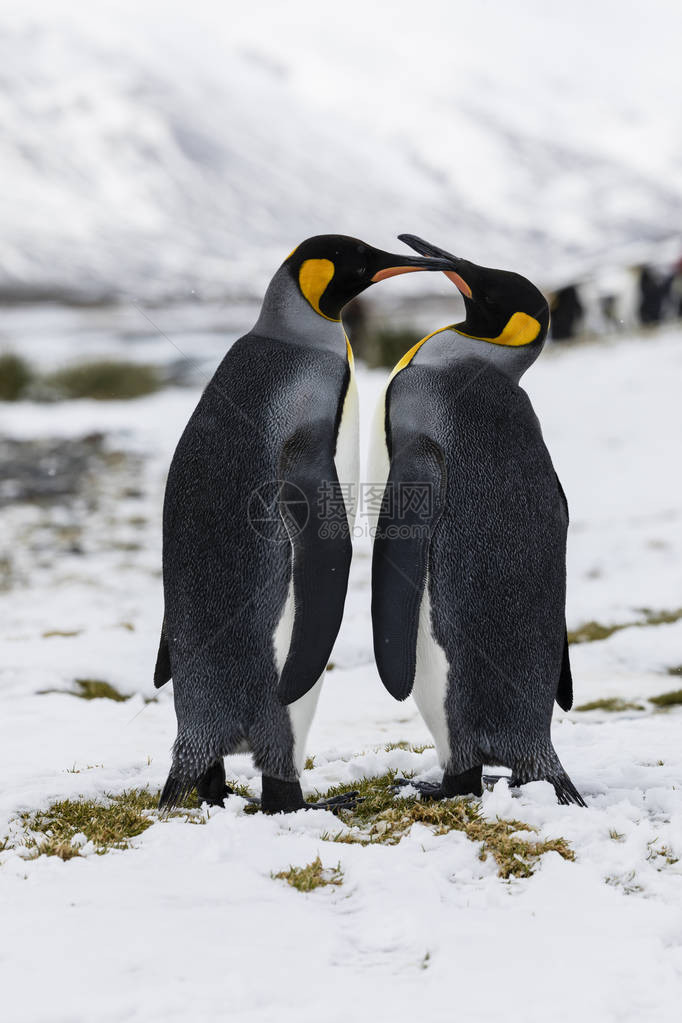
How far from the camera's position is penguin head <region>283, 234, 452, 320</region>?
2.75 metres

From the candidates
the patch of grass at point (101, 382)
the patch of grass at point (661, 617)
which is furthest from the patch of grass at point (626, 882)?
the patch of grass at point (101, 382)

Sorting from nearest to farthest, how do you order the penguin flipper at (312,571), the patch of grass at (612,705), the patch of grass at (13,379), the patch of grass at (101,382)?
the penguin flipper at (312,571)
the patch of grass at (612,705)
the patch of grass at (13,379)
the patch of grass at (101,382)

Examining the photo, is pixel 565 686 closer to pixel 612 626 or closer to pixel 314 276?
pixel 314 276

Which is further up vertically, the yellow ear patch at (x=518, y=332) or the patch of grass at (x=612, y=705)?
the yellow ear patch at (x=518, y=332)

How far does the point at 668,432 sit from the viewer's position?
9.43 meters

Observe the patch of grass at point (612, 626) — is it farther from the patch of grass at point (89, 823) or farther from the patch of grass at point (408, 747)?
the patch of grass at point (89, 823)

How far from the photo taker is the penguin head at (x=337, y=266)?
2754 mm

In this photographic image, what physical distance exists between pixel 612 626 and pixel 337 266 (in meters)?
3.34

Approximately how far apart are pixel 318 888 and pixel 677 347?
35.7ft

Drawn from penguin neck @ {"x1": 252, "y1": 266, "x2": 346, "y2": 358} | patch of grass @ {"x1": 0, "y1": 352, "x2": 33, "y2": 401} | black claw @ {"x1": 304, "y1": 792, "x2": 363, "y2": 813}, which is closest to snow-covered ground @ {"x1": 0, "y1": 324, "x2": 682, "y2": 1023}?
black claw @ {"x1": 304, "y1": 792, "x2": 363, "y2": 813}

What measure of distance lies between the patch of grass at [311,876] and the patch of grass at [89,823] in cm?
Answer: 41

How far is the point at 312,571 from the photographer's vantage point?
2521 millimetres

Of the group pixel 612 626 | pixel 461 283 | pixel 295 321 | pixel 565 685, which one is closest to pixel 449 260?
pixel 461 283

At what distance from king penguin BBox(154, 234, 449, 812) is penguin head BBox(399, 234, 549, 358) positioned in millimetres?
345
